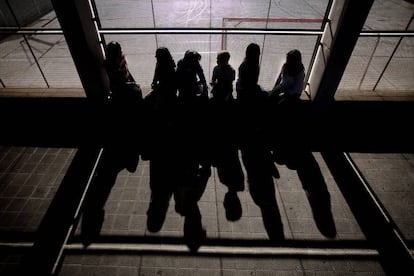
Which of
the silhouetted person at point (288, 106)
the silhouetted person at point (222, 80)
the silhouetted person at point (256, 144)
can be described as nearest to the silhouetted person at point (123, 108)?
the silhouetted person at point (222, 80)

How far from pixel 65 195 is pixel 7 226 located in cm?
96

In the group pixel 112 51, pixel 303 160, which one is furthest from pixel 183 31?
pixel 303 160

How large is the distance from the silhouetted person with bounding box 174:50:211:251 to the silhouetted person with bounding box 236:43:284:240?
86 centimetres

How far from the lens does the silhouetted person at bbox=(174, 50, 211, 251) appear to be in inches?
166

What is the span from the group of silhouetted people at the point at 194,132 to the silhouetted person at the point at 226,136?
2 centimetres

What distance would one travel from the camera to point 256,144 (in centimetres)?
552

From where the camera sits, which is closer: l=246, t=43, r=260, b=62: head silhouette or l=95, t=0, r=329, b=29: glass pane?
l=246, t=43, r=260, b=62: head silhouette

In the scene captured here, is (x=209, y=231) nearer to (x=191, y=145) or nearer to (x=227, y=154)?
(x=227, y=154)

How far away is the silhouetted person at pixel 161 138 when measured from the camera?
4.41 metres

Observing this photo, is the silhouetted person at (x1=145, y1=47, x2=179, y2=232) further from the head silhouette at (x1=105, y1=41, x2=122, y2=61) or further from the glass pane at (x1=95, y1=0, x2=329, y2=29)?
the glass pane at (x1=95, y1=0, x2=329, y2=29)

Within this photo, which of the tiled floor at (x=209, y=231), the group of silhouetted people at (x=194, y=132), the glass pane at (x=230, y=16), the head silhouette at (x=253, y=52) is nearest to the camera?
the tiled floor at (x=209, y=231)

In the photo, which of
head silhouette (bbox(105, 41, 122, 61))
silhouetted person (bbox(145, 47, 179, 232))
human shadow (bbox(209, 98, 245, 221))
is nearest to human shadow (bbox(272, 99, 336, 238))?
human shadow (bbox(209, 98, 245, 221))

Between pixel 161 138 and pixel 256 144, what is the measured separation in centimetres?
225

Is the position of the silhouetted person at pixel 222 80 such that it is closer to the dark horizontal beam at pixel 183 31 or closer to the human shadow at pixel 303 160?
the dark horizontal beam at pixel 183 31
